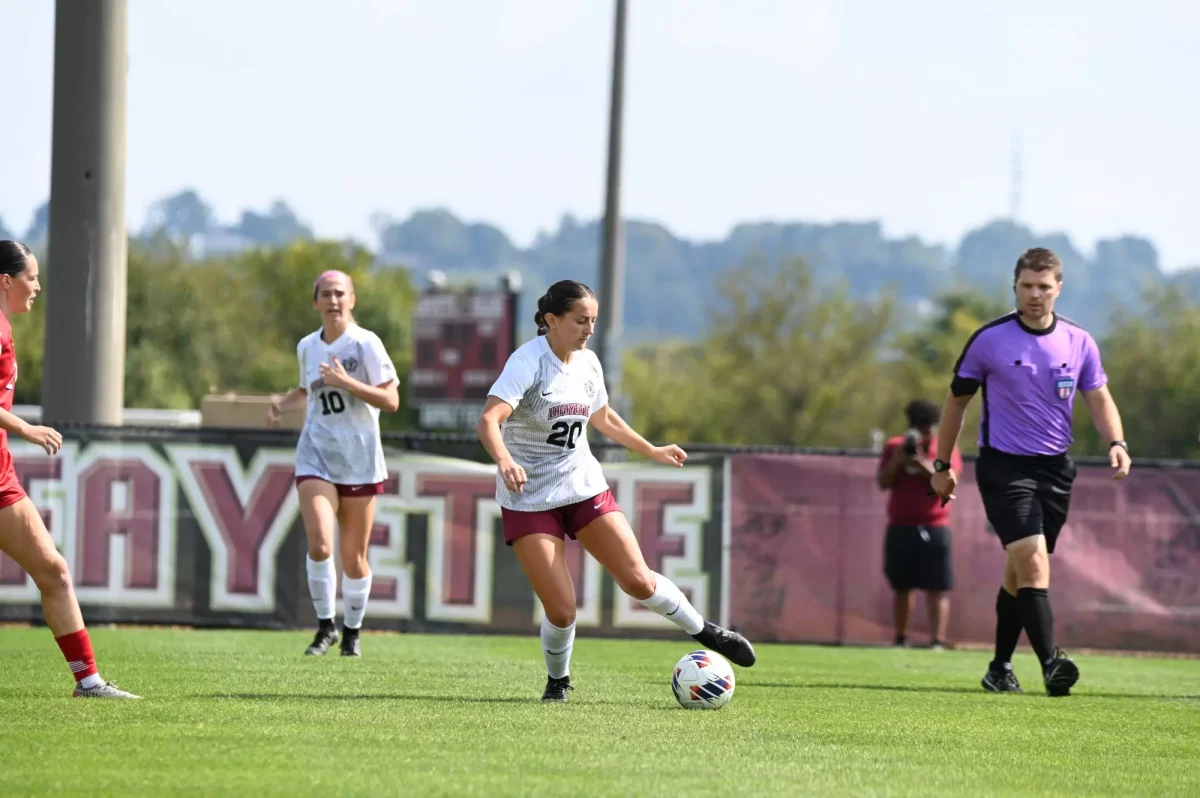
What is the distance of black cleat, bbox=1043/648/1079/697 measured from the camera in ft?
31.3

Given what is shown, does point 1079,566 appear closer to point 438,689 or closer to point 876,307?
point 438,689

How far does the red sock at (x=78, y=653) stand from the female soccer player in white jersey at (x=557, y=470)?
6.42 feet

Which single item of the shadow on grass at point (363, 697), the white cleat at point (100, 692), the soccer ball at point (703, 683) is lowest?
the shadow on grass at point (363, 697)

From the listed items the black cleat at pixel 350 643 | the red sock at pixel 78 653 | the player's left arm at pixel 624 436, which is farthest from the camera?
the black cleat at pixel 350 643

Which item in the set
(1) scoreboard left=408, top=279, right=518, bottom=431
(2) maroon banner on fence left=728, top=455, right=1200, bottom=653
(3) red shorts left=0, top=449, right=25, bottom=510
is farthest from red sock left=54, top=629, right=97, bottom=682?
(1) scoreboard left=408, top=279, right=518, bottom=431

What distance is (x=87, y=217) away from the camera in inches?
607

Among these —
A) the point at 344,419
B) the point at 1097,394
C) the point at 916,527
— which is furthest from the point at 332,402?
Answer: the point at 916,527

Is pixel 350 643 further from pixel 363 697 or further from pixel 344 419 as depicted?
pixel 363 697

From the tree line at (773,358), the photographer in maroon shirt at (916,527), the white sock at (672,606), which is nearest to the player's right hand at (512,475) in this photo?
the white sock at (672,606)

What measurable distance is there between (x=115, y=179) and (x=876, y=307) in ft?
208

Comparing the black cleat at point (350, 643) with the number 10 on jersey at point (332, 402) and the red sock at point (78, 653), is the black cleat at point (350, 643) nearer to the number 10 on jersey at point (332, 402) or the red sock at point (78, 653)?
the number 10 on jersey at point (332, 402)

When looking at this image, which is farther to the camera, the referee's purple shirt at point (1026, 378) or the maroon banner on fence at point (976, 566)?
the maroon banner on fence at point (976, 566)

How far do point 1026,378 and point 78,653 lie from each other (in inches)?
202

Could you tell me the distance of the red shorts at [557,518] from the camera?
8.38 m
